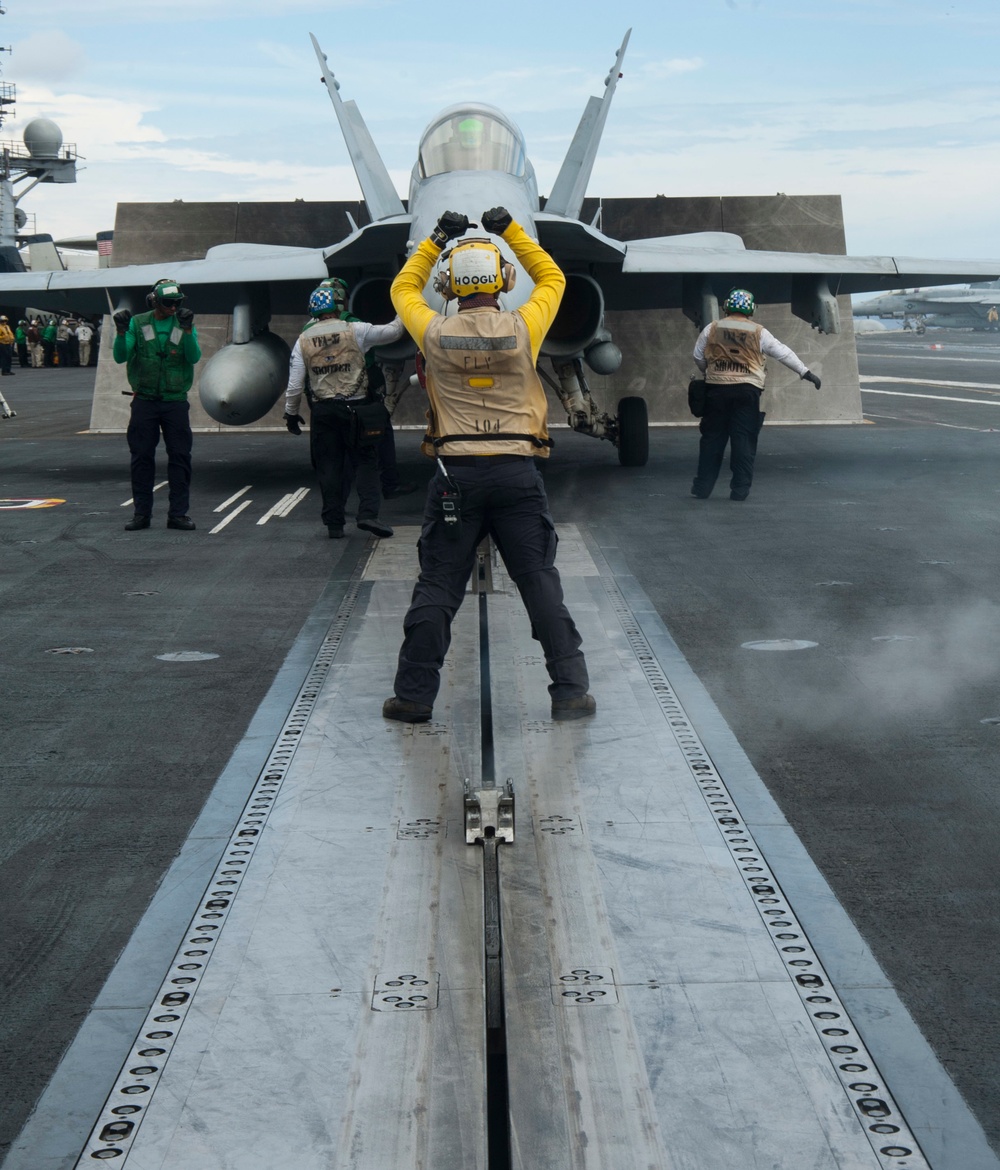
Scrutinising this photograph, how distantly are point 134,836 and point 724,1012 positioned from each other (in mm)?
2196

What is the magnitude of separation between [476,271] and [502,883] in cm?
284

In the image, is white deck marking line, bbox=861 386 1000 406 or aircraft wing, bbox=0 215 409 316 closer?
aircraft wing, bbox=0 215 409 316

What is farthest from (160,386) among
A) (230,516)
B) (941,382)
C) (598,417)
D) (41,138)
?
(41,138)

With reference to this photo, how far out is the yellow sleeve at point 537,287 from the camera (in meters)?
5.92

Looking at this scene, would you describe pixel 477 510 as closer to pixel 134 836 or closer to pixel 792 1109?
pixel 134 836

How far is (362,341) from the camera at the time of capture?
10.8 m

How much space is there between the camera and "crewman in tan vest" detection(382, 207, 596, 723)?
5.71m

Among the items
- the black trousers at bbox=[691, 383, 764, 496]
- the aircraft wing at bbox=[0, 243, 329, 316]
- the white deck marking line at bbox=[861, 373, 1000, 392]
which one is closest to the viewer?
the black trousers at bbox=[691, 383, 764, 496]

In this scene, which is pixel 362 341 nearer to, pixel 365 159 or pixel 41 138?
pixel 365 159

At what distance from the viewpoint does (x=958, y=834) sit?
4488 mm

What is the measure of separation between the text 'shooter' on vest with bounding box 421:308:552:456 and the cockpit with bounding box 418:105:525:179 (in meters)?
6.70

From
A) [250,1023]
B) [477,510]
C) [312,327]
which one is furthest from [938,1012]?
[312,327]

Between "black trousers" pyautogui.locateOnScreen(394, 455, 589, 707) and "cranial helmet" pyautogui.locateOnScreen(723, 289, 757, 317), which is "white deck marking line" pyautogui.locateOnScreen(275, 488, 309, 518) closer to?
"cranial helmet" pyautogui.locateOnScreen(723, 289, 757, 317)

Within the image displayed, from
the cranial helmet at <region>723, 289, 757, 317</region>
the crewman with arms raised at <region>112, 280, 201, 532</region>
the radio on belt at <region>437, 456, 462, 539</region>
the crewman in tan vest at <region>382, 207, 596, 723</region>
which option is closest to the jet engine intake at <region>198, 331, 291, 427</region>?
the crewman with arms raised at <region>112, 280, 201, 532</region>
